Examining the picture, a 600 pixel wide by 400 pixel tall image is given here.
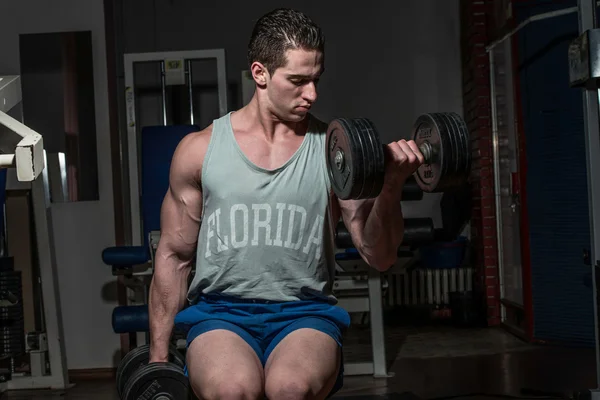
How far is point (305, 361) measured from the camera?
1883 millimetres

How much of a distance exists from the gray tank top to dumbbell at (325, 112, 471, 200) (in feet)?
0.36

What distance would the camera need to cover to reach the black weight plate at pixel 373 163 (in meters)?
1.84

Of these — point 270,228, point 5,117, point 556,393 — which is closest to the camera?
point 5,117

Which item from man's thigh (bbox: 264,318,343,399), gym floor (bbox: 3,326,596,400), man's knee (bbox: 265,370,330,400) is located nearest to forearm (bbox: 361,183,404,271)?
man's thigh (bbox: 264,318,343,399)

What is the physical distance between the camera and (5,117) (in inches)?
62.4

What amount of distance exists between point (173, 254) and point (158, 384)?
0.34m

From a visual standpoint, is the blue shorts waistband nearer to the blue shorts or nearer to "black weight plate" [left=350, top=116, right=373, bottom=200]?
the blue shorts

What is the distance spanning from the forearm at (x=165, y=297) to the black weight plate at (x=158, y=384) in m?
0.08

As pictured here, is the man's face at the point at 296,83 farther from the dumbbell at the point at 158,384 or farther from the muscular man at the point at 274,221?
the dumbbell at the point at 158,384

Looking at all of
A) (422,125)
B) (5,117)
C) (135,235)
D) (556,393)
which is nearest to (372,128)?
(422,125)

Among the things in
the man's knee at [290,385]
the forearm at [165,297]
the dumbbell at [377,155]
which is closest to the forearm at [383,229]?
the dumbbell at [377,155]

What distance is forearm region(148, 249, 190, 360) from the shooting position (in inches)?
87.1

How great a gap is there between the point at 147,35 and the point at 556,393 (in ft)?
14.0

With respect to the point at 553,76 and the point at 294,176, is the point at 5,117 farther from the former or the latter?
the point at 553,76
